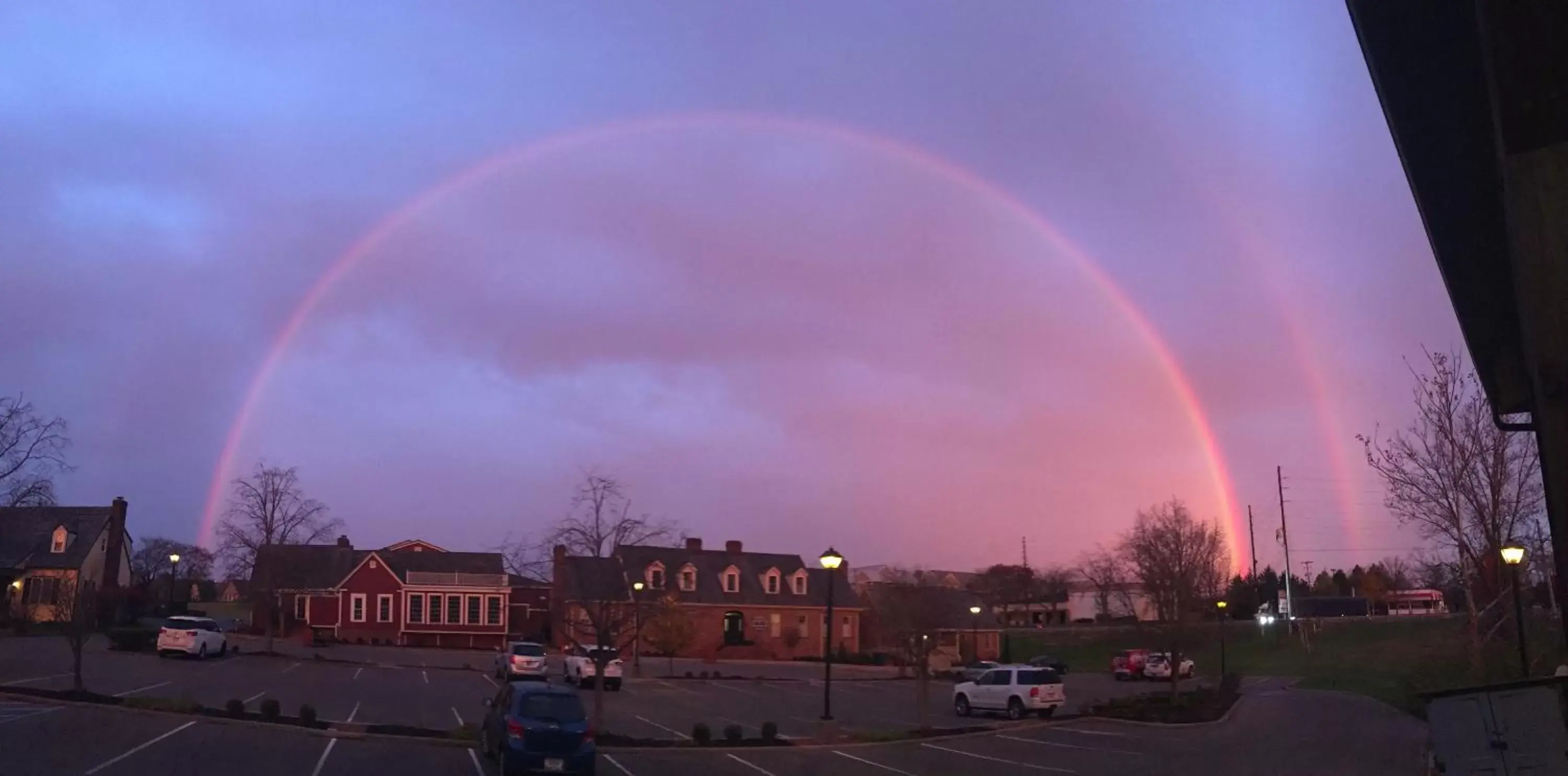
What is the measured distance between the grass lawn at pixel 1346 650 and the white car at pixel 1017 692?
15.6ft

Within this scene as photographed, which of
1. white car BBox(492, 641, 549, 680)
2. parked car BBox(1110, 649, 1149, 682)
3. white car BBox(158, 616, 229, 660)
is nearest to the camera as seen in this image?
white car BBox(492, 641, 549, 680)

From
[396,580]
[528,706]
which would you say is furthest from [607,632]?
[396,580]

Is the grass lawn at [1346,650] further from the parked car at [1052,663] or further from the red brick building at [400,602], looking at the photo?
the red brick building at [400,602]

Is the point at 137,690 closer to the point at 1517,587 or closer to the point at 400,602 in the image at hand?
the point at 1517,587

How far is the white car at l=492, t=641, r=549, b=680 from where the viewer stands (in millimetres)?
43031

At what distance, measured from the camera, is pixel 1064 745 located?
30.4m

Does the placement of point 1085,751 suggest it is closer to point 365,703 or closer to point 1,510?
point 365,703

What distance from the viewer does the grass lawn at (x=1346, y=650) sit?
1390 inches

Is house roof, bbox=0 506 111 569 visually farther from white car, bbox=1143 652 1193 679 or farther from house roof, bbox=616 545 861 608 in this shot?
white car, bbox=1143 652 1193 679

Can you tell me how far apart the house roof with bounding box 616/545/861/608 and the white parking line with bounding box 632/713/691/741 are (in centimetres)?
3848

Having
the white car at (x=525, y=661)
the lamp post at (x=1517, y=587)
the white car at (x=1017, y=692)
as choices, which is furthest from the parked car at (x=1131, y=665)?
the lamp post at (x=1517, y=587)

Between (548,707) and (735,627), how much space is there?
58165 millimetres

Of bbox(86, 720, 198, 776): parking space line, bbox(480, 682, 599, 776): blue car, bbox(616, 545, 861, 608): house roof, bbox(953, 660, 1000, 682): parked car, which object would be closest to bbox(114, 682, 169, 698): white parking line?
bbox(86, 720, 198, 776): parking space line

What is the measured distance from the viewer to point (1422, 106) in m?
9.34
